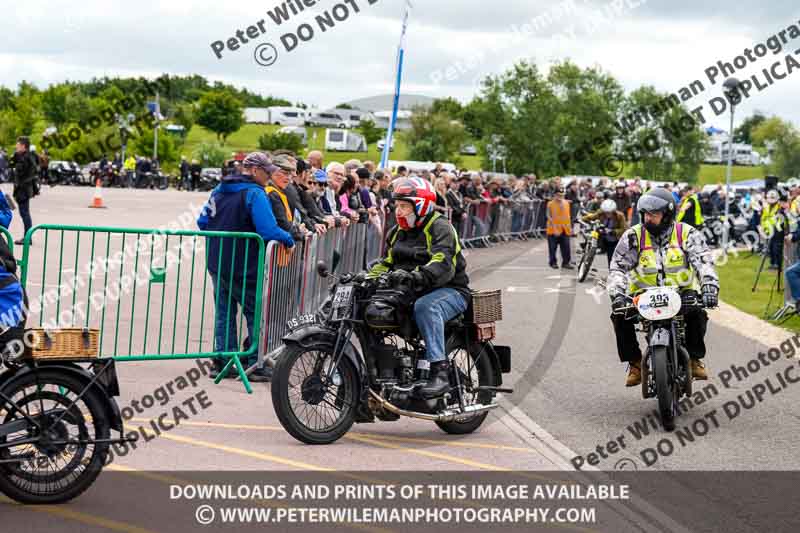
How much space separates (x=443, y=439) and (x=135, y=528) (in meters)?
3.09

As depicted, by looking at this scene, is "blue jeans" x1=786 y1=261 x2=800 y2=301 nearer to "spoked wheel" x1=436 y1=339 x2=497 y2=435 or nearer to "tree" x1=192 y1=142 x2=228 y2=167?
"spoked wheel" x1=436 y1=339 x2=497 y2=435

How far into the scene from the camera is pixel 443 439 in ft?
27.2

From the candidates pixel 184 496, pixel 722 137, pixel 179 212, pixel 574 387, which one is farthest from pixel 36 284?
pixel 722 137

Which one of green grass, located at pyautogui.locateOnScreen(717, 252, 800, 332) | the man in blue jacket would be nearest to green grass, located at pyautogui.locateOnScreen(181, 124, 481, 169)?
green grass, located at pyautogui.locateOnScreen(717, 252, 800, 332)

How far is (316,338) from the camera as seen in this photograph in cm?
761

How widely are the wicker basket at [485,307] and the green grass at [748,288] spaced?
8.43 m

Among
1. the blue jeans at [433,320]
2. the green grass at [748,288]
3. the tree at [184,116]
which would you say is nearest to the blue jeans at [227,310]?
the blue jeans at [433,320]

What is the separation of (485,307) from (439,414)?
2.64 ft

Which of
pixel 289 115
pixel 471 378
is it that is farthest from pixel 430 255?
pixel 289 115

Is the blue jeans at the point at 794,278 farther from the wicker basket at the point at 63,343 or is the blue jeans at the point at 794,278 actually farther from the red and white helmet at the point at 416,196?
the wicker basket at the point at 63,343

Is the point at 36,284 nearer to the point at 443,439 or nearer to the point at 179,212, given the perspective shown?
the point at 443,439

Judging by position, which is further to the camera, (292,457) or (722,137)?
(722,137)

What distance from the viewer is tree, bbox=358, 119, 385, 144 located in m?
147

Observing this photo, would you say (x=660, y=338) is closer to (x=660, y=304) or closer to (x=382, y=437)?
(x=660, y=304)
